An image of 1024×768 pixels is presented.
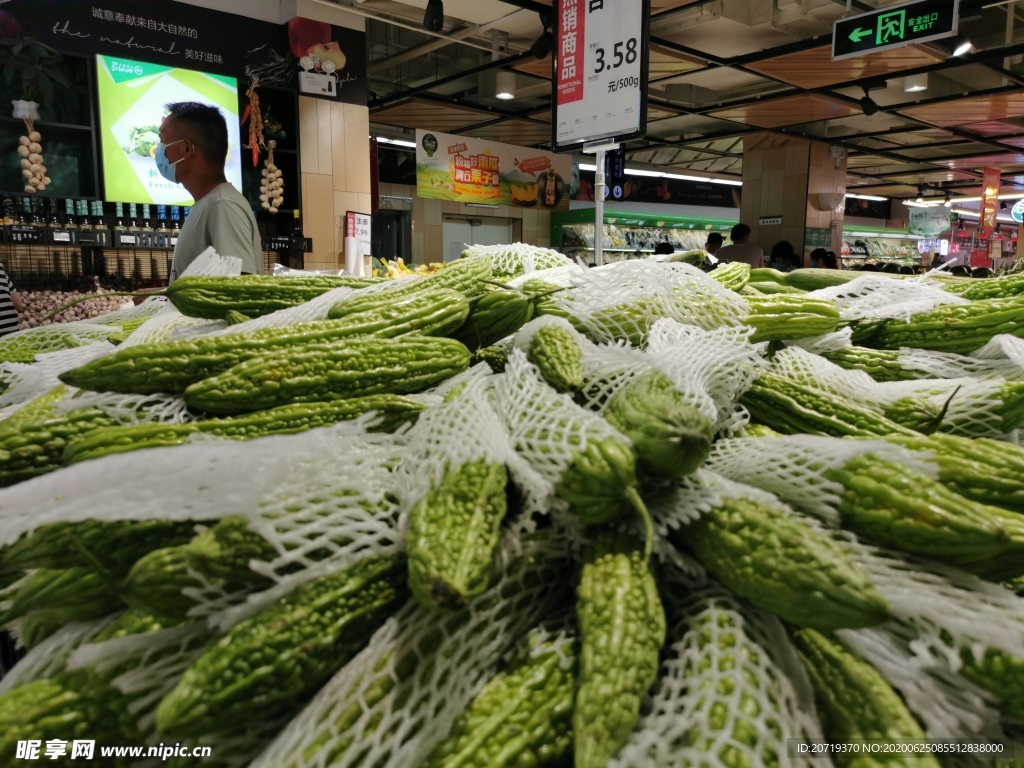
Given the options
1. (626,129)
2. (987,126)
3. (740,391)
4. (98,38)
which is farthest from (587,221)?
(740,391)


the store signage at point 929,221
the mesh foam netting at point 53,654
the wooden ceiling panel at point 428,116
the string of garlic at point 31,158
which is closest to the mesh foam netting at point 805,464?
the mesh foam netting at point 53,654

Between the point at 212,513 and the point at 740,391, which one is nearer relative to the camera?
the point at 212,513

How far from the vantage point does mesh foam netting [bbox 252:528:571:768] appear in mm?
660

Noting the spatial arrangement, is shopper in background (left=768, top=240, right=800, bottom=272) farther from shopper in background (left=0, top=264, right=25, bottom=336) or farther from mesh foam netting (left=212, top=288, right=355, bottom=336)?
mesh foam netting (left=212, top=288, right=355, bottom=336)

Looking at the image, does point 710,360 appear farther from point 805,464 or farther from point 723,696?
point 723,696

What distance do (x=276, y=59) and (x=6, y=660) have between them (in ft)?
18.7

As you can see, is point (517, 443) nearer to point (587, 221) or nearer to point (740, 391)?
point (740, 391)

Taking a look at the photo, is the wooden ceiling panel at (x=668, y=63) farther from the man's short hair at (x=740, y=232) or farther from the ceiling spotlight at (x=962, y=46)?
the ceiling spotlight at (x=962, y=46)

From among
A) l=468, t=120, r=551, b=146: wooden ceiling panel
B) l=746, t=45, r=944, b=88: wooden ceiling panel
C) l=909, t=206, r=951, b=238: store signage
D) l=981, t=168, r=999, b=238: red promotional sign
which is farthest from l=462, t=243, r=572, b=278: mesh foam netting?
l=909, t=206, r=951, b=238: store signage

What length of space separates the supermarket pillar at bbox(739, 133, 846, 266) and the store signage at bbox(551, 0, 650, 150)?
858cm

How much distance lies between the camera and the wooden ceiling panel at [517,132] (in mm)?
9777

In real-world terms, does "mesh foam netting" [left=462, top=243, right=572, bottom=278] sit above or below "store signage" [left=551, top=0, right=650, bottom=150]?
below

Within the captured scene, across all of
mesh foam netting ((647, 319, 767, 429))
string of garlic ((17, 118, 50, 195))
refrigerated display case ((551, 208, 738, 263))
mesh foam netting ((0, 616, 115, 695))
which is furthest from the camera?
refrigerated display case ((551, 208, 738, 263))

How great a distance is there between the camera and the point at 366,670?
2.34 ft
